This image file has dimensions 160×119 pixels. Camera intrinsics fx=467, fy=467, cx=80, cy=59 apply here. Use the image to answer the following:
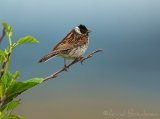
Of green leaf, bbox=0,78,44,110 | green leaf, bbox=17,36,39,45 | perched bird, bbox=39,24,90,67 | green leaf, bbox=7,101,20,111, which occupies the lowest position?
green leaf, bbox=7,101,20,111

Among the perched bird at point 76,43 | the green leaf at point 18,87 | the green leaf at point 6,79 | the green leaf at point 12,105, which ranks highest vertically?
the perched bird at point 76,43

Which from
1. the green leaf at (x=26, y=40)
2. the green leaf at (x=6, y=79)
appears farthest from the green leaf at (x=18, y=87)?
the green leaf at (x=26, y=40)

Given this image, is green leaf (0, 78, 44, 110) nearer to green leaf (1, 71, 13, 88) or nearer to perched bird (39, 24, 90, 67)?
green leaf (1, 71, 13, 88)

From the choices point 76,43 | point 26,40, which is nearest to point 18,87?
point 26,40

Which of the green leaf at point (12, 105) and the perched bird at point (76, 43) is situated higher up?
the perched bird at point (76, 43)

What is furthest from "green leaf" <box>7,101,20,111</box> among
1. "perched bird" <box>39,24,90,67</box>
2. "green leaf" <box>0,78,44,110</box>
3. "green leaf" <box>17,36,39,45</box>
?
"perched bird" <box>39,24,90,67</box>

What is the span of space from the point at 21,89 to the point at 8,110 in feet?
0.38

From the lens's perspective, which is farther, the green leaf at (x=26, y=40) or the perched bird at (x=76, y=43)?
the perched bird at (x=76, y=43)

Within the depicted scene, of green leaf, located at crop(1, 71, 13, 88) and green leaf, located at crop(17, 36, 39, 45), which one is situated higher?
green leaf, located at crop(17, 36, 39, 45)

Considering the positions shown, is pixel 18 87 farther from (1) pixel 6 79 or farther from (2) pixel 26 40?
(2) pixel 26 40

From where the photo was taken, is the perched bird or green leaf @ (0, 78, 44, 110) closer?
green leaf @ (0, 78, 44, 110)

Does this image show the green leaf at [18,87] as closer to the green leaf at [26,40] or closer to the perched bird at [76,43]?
the green leaf at [26,40]

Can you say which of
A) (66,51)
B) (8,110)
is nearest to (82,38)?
(66,51)

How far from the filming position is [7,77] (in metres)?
1.54
